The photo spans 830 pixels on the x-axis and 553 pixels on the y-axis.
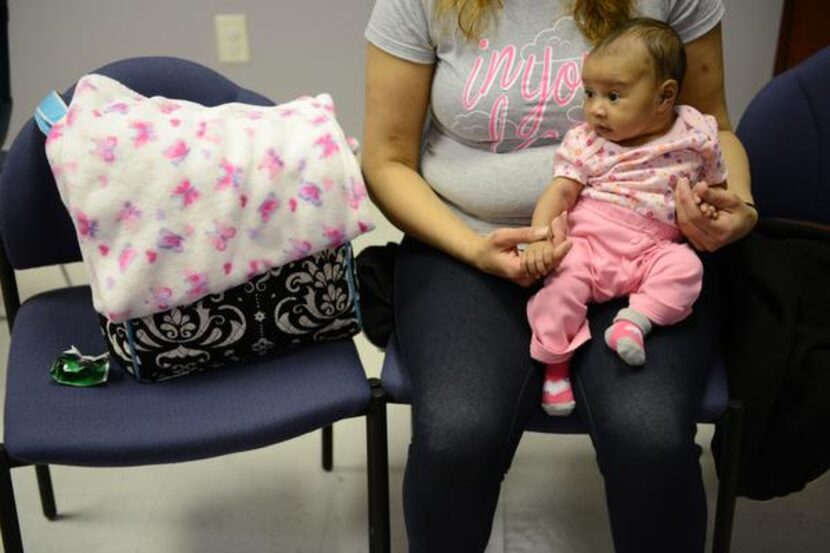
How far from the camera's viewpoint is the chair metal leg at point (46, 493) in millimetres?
1521

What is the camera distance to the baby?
112cm

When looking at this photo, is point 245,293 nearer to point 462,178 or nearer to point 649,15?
point 462,178

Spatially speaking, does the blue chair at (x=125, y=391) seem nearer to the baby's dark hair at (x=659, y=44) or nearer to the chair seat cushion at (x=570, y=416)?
the chair seat cushion at (x=570, y=416)

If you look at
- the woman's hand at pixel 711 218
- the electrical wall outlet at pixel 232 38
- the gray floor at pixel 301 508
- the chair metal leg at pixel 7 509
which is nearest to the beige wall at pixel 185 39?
the electrical wall outlet at pixel 232 38

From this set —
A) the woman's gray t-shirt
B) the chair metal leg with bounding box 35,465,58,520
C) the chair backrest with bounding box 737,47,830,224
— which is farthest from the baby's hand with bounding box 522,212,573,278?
the chair metal leg with bounding box 35,465,58,520

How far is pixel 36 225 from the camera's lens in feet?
4.11

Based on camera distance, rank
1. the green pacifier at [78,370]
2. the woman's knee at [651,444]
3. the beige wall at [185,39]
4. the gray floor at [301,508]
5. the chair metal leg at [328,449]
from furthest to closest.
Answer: the beige wall at [185,39]
the chair metal leg at [328,449]
the gray floor at [301,508]
the green pacifier at [78,370]
the woman's knee at [651,444]

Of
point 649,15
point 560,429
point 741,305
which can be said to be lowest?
point 560,429

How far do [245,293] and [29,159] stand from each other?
1.18 ft

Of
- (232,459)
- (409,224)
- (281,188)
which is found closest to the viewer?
(281,188)

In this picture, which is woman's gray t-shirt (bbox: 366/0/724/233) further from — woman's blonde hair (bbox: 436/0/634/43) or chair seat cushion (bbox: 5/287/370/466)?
chair seat cushion (bbox: 5/287/370/466)

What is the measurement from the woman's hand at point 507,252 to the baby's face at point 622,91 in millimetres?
166

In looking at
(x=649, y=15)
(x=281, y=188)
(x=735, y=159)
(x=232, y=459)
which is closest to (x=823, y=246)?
(x=735, y=159)

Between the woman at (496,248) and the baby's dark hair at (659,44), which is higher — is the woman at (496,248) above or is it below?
below
